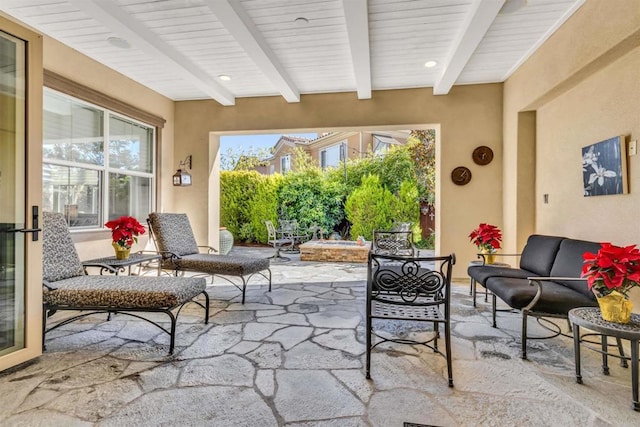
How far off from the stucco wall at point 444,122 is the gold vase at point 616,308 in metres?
3.32

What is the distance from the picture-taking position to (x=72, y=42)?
13.0 ft

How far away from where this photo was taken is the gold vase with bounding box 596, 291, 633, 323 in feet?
6.60

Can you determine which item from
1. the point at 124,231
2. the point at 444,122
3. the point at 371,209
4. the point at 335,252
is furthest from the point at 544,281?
the point at 371,209

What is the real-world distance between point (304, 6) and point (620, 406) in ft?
12.4

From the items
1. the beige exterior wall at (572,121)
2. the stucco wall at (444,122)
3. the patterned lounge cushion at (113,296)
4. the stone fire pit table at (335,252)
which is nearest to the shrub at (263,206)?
the stone fire pit table at (335,252)

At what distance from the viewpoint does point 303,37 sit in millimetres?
3814

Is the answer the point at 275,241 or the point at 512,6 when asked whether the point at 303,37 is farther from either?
the point at 275,241

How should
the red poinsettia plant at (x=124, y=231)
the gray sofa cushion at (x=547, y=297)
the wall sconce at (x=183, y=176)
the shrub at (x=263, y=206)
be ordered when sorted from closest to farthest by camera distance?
the gray sofa cushion at (x=547, y=297) → the red poinsettia plant at (x=124, y=231) → the wall sconce at (x=183, y=176) → the shrub at (x=263, y=206)

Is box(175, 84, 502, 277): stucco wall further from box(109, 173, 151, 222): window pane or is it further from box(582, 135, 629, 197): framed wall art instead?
box(582, 135, 629, 197): framed wall art

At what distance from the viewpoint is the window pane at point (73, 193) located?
12.9ft

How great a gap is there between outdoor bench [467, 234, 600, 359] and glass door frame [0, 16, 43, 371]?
358 cm

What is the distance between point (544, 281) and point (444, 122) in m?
3.16

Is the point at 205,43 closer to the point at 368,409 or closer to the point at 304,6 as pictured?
the point at 304,6

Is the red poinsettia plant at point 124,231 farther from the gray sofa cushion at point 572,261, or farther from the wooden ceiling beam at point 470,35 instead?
the gray sofa cushion at point 572,261
